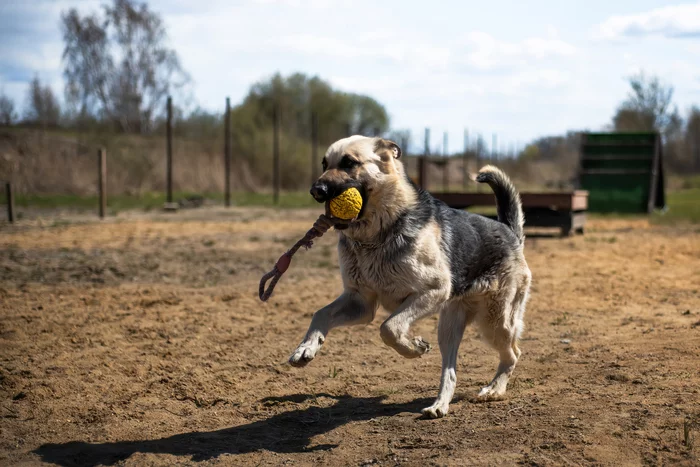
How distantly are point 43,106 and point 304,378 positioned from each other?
33.5 m

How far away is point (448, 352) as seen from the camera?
4984mm

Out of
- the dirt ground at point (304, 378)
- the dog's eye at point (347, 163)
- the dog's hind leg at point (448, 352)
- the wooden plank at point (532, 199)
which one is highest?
the dog's eye at point (347, 163)

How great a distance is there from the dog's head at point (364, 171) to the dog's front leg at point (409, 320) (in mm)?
658

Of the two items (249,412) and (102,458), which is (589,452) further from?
(102,458)

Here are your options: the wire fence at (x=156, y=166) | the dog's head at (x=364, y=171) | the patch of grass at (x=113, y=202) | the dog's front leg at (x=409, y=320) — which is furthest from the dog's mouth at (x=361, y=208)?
the patch of grass at (x=113, y=202)

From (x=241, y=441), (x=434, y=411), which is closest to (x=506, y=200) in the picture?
(x=434, y=411)

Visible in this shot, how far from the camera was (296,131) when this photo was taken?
138ft

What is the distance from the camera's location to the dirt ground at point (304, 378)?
418 cm

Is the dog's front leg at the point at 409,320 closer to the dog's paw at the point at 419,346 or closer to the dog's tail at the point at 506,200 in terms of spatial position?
the dog's paw at the point at 419,346

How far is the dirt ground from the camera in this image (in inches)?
165

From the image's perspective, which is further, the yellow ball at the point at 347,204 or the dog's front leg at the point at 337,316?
the yellow ball at the point at 347,204

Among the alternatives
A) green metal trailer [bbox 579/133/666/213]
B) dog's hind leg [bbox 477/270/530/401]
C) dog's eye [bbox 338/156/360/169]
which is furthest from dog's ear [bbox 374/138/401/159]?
green metal trailer [bbox 579/133/666/213]

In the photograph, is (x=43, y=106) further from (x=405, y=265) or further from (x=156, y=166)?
(x=405, y=265)

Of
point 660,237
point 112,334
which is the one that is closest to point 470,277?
point 112,334
